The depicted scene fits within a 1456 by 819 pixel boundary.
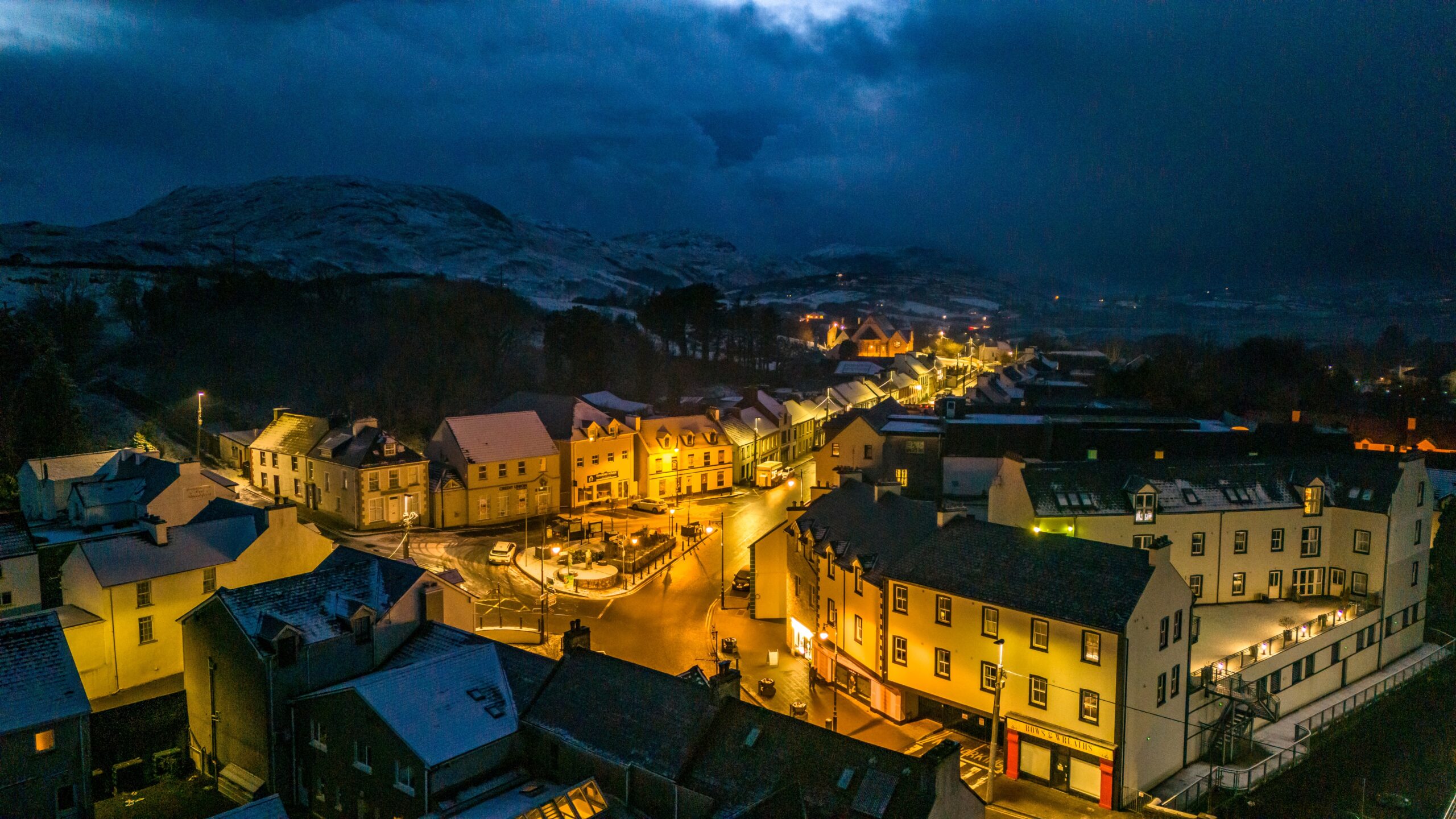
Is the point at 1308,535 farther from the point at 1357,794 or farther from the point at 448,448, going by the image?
the point at 448,448

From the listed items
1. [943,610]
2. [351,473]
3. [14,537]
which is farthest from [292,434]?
[943,610]

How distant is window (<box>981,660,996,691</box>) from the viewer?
2695 centimetres

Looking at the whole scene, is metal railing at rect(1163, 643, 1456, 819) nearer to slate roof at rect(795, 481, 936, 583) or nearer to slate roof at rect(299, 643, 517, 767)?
slate roof at rect(795, 481, 936, 583)

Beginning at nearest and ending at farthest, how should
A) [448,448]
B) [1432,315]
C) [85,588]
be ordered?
[85,588]
[448,448]
[1432,315]

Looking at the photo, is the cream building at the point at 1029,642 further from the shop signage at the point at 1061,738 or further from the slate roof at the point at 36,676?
the slate roof at the point at 36,676

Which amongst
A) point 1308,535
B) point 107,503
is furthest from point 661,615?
point 1308,535

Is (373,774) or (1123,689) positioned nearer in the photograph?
(373,774)

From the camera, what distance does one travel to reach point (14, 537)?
29.7 metres

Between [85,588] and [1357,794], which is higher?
[85,588]

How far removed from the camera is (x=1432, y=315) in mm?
192375

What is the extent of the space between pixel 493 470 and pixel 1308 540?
4521 cm

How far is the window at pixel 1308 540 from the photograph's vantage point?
1497 inches

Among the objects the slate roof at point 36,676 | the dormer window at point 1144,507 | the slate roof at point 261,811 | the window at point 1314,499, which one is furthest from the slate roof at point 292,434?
the window at point 1314,499

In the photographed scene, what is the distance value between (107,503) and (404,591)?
2105cm
